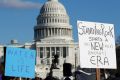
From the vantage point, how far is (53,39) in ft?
493

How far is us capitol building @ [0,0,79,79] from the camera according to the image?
15012 cm

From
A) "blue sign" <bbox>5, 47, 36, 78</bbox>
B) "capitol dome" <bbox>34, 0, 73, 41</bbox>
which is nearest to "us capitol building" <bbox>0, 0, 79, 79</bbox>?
"capitol dome" <bbox>34, 0, 73, 41</bbox>

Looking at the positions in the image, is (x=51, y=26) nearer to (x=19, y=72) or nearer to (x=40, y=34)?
(x=40, y=34)

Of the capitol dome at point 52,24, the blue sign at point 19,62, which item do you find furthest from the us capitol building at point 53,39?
the blue sign at point 19,62

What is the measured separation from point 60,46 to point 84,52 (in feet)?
454

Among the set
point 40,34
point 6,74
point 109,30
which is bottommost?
point 6,74

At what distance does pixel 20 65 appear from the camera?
11852mm

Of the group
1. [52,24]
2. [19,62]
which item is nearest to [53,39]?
[52,24]

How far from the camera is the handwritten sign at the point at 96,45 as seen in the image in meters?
11.5

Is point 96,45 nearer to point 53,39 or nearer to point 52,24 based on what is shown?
point 53,39

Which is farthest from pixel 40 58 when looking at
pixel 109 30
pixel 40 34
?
pixel 109 30

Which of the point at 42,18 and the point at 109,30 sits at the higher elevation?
the point at 42,18

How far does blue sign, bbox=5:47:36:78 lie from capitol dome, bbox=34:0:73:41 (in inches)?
5454

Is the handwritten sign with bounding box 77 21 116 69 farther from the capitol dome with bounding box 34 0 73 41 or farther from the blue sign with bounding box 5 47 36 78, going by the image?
the capitol dome with bounding box 34 0 73 41
